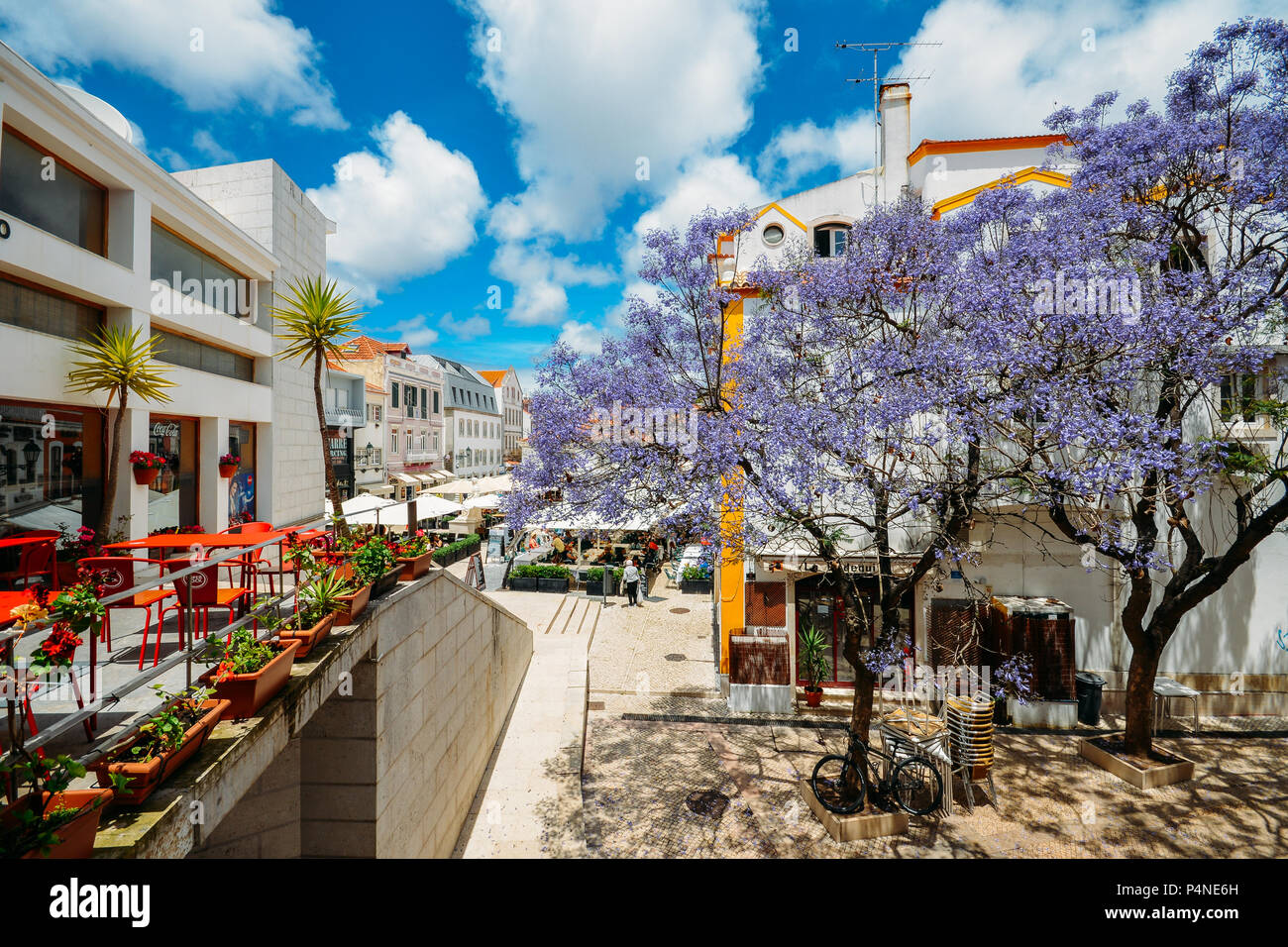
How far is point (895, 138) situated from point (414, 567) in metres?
16.4

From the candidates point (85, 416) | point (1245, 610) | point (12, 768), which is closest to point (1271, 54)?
point (1245, 610)

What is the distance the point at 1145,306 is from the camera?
30.0 feet

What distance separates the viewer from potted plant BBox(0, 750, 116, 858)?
252 centimetres

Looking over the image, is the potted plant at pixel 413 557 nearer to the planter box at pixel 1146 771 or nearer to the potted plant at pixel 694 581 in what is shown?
the planter box at pixel 1146 771

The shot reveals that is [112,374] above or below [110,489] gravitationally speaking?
above

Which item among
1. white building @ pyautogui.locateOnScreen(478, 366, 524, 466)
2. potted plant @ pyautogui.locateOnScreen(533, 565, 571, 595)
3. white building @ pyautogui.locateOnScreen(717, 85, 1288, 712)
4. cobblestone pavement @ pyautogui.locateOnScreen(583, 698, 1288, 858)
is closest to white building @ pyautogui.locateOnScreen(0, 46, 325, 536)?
cobblestone pavement @ pyautogui.locateOnScreen(583, 698, 1288, 858)

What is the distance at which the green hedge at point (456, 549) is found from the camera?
86.1ft

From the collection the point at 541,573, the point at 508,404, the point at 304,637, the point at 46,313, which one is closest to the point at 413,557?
the point at 304,637

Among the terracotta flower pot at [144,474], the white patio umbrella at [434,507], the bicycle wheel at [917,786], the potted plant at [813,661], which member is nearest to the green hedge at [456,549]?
the white patio umbrella at [434,507]

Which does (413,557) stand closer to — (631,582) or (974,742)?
(974,742)

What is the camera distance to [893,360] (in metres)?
9.15

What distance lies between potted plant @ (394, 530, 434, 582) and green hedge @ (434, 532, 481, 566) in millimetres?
17882

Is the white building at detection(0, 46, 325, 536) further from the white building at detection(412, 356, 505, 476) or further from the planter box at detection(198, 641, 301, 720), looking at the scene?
the white building at detection(412, 356, 505, 476)

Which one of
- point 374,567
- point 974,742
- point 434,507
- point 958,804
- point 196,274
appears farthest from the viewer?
point 434,507
